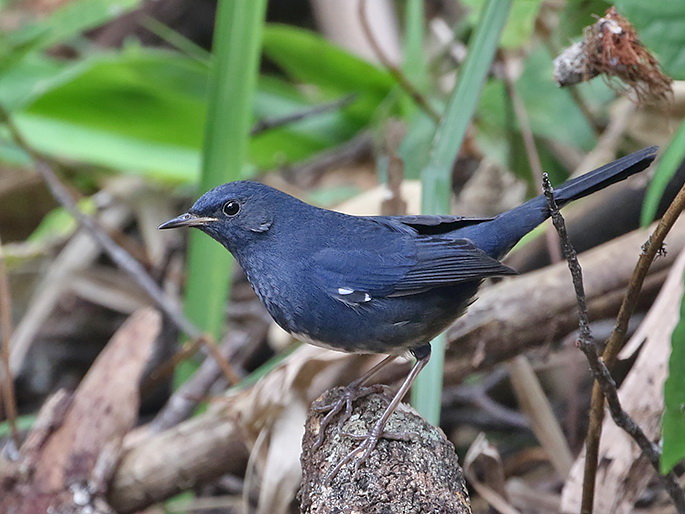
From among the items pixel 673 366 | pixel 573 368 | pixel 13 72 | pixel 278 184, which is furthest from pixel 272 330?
pixel 673 366

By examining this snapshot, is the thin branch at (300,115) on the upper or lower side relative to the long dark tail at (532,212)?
lower

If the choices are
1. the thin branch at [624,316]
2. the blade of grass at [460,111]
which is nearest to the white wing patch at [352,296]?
the blade of grass at [460,111]

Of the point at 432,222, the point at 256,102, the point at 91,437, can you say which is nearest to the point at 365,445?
the point at 432,222

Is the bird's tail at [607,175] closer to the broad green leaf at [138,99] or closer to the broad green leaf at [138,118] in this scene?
the broad green leaf at [138,118]

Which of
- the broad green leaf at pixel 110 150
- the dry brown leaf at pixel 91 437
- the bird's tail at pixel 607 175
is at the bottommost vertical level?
the dry brown leaf at pixel 91 437

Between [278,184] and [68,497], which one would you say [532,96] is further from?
[68,497]

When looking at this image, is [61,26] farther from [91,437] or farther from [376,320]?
[376,320]

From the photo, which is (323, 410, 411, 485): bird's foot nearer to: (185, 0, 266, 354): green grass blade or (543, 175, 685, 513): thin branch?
(543, 175, 685, 513): thin branch
